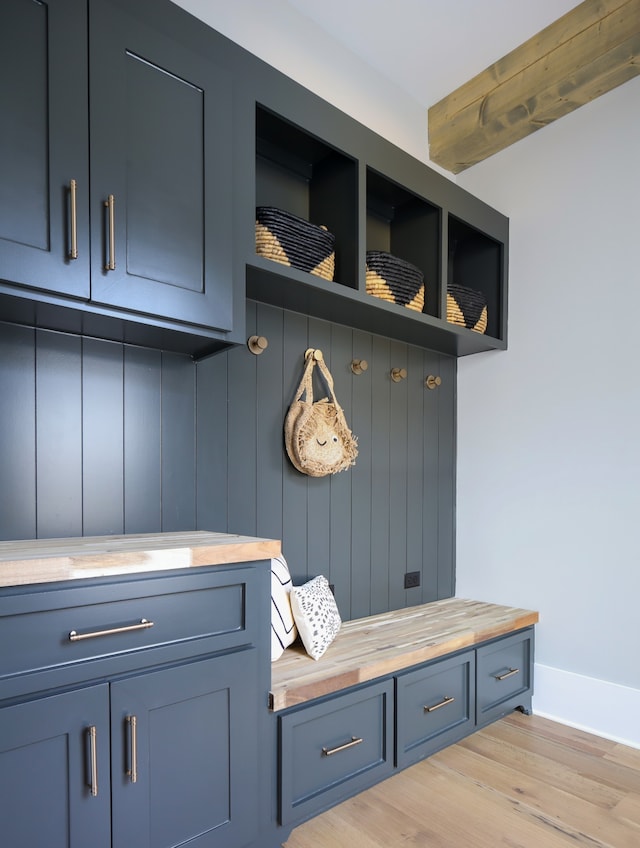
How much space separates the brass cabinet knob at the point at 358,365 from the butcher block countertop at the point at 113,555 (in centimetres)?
112

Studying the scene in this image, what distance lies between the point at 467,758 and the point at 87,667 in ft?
5.14

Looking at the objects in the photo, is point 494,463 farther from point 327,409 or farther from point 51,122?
point 51,122

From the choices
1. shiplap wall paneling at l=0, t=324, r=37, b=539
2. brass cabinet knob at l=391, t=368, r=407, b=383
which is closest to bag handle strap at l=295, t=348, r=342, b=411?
brass cabinet knob at l=391, t=368, r=407, b=383

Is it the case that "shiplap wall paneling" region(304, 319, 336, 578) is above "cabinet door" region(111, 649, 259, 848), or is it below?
above

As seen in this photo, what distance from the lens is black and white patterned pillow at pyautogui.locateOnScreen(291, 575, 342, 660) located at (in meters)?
1.83

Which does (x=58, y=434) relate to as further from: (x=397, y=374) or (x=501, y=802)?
→ (x=501, y=802)

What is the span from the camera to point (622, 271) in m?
2.39

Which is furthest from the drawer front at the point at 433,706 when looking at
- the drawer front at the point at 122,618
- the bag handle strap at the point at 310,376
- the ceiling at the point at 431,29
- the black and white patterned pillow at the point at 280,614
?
the ceiling at the point at 431,29

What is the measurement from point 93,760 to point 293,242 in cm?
158

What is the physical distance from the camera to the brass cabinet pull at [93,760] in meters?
1.17

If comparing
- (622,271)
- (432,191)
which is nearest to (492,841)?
(622,271)

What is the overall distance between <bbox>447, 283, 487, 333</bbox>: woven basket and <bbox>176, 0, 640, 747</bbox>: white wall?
23 cm

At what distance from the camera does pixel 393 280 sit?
222 centimetres

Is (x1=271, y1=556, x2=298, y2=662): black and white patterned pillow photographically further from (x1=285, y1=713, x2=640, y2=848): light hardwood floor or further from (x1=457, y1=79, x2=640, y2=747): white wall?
(x1=457, y1=79, x2=640, y2=747): white wall
